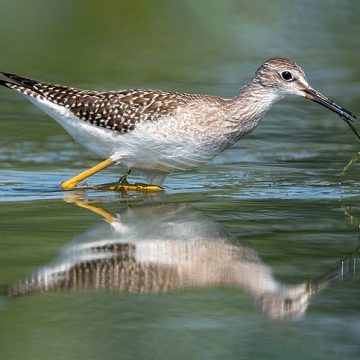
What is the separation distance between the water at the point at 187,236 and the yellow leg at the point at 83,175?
0.21 meters

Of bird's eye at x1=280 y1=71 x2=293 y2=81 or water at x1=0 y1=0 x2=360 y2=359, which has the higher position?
bird's eye at x1=280 y1=71 x2=293 y2=81

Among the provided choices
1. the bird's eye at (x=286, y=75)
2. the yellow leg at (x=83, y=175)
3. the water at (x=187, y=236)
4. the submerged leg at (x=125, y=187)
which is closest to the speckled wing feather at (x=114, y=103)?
the yellow leg at (x=83, y=175)

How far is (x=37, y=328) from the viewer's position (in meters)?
7.22

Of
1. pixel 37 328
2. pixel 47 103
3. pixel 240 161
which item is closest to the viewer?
pixel 37 328

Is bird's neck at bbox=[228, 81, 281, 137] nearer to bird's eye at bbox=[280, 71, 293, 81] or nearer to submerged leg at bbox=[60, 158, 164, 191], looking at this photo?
bird's eye at bbox=[280, 71, 293, 81]

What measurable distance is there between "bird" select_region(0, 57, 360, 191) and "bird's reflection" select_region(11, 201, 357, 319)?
223 centimetres

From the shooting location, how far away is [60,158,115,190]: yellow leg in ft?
42.6

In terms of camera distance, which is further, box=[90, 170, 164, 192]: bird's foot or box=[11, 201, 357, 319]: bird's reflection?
box=[90, 170, 164, 192]: bird's foot

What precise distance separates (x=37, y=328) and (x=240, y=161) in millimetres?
7821

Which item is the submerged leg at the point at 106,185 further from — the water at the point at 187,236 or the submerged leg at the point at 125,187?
the water at the point at 187,236

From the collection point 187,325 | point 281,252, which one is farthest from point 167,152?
point 187,325

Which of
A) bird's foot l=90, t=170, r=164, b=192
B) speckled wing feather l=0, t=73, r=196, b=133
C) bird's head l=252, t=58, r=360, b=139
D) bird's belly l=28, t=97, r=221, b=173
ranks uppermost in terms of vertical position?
bird's head l=252, t=58, r=360, b=139

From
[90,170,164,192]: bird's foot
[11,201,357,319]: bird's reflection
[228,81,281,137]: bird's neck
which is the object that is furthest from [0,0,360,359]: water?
[228,81,281,137]: bird's neck

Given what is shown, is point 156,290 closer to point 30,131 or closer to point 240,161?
point 240,161
